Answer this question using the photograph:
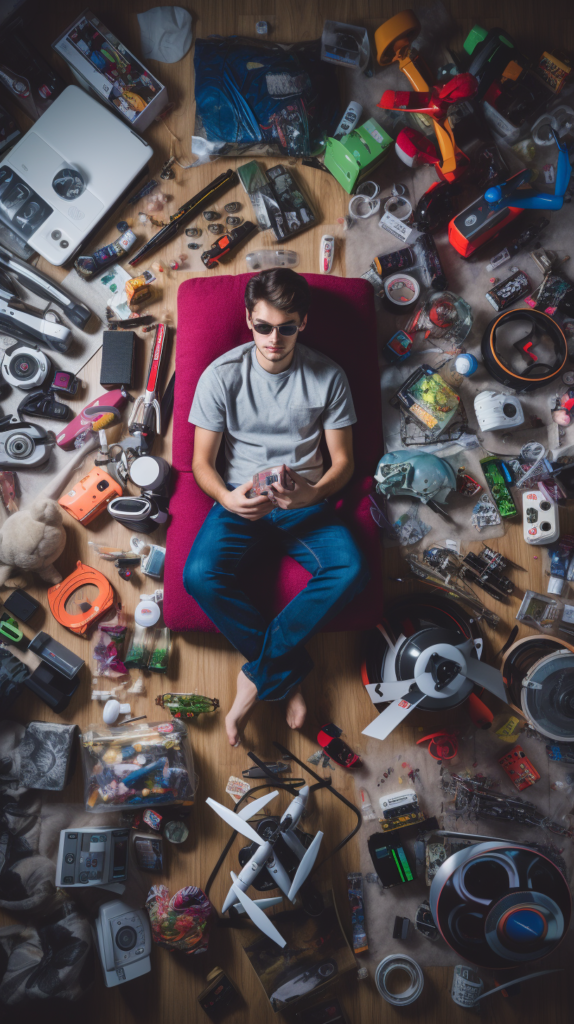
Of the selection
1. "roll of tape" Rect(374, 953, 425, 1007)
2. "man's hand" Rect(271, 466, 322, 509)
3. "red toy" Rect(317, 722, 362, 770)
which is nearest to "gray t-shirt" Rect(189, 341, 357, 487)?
"man's hand" Rect(271, 466, 322, 509)

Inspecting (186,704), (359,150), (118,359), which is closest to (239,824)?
(186,704)

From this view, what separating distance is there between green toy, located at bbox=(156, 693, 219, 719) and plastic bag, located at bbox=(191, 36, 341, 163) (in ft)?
8.30

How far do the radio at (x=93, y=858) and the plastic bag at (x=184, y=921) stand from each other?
20 centimetres

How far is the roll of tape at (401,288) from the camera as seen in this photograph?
2686 millimetres

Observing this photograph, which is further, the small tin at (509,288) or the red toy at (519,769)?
the small tin at (509,288)

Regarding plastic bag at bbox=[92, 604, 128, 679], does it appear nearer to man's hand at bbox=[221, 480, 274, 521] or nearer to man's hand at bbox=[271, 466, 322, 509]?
man's hand at bbox=[221, 480, 274, 521]

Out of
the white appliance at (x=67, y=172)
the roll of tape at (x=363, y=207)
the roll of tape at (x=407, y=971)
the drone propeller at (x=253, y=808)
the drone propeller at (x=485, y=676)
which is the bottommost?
the roll of tape at (x=407, y=971)

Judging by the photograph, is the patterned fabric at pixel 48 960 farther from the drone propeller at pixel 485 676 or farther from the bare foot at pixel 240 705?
the drone propeller at pixel 485 676

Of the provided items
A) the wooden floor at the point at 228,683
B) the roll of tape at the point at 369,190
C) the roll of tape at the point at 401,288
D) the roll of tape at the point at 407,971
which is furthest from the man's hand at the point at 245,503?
the roll of tape at the point at 407,971

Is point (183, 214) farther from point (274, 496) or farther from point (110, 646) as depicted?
point (110, 646)

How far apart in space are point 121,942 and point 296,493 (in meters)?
1.91

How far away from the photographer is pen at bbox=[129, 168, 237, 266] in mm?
2752

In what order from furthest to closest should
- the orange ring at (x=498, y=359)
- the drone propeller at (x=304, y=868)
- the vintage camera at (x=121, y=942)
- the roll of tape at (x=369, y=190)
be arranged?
1. the roll of tape at (x=369, y=190)
2. the orange ring at (x=498, y=359)
3. the vintage camera at (x=121, y=942)
4. the drone propeller at (x=304, y=868)

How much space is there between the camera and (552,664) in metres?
2.32
